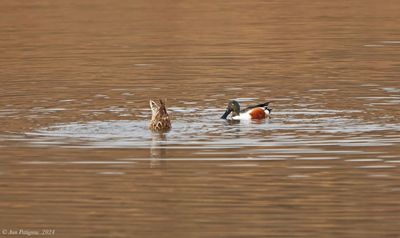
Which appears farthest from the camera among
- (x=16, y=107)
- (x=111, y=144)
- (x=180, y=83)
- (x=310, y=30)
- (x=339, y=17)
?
(x=339, y=17)

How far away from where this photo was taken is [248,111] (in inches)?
781

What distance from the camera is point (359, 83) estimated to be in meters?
23.4

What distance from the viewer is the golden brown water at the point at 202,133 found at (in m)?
13.1

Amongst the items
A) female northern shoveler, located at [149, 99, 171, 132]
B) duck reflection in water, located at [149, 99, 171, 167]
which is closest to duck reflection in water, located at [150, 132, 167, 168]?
duck reflection in water, located at [149, 99, 171, 167]

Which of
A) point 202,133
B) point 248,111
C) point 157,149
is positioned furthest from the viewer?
point 248,111

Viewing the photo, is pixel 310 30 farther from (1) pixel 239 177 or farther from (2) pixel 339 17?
(1) pixel 239 177

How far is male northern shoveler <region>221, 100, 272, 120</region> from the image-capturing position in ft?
64.4

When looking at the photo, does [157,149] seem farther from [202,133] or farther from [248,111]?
[248,111]

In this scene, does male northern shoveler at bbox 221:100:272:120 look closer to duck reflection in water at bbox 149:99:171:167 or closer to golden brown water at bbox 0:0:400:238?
golden brown water at bbox 0:0:400:238

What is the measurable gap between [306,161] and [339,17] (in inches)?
897

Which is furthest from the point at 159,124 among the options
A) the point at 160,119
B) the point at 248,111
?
the point at 248,111

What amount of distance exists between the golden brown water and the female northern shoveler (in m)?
0.19

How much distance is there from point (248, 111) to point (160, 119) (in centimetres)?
192

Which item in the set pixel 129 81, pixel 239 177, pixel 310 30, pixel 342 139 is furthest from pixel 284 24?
pixel 239 177
